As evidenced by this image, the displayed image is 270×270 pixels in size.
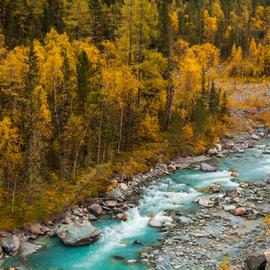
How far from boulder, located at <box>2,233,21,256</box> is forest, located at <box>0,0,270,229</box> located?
1.47m

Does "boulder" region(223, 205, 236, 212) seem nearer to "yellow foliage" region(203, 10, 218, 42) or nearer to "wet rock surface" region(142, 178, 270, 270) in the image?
"wet rock surface" region(142, 178, 270, 270)

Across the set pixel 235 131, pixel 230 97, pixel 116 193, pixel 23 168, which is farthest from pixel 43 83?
pixel 230 97

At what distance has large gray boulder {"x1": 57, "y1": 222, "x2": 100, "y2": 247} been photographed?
30.8m

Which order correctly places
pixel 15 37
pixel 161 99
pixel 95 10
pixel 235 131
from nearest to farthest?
pixel 161 99
pixel 15 37
pixel 235 131
pixel 95 10

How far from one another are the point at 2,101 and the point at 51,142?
5827 mm

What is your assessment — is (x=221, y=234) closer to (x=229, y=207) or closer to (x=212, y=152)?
(x=229, y=207)

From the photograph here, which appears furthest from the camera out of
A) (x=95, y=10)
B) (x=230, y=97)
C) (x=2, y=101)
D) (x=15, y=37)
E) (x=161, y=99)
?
(x=230, y=97)

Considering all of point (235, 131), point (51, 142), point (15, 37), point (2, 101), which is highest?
point (15, 37)

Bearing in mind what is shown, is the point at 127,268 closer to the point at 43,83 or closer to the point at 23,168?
the point at 23,168

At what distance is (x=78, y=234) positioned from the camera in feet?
102

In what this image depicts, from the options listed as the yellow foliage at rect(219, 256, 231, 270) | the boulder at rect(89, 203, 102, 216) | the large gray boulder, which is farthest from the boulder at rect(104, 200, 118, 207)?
the yellow foliage at rect(219, 256, 231, 270)

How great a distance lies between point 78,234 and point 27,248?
143 inches

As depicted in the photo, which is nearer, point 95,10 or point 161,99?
point 161,99

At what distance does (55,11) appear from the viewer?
74.6m
